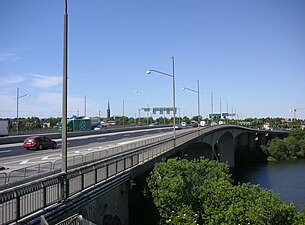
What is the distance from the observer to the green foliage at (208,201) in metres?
15.4

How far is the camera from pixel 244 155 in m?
97.6

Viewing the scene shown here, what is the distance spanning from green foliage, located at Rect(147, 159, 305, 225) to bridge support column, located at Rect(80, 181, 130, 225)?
5.85 feet

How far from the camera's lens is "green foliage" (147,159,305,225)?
605 inches

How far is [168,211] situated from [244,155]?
274ft

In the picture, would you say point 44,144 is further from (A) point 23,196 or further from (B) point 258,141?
(B) point 258,141

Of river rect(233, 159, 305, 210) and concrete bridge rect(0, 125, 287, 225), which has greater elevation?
concrete bridge rect(0, 125, 287, 225)

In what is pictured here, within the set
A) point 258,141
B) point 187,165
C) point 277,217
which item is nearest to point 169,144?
point 187,165

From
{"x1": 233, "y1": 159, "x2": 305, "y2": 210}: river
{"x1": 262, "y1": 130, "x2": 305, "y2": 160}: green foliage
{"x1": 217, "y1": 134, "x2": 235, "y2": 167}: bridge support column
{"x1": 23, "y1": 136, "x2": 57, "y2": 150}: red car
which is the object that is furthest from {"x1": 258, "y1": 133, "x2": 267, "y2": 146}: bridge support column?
{"x1": 23, "y1": 136, "x2": 57, "y2": 150}: red car

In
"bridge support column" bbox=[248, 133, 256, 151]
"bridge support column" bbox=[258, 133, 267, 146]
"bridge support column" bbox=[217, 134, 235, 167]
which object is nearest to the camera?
"bridge support column" bbox=[217, 134, 235, 167]

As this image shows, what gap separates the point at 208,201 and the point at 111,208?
551 cm

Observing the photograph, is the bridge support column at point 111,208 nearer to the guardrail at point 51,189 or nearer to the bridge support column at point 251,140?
the guardrail at point 51,189

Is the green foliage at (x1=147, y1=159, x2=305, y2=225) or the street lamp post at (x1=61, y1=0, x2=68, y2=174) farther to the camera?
the green foliage at (x1=147, y1=159, x2=305, y2=225)

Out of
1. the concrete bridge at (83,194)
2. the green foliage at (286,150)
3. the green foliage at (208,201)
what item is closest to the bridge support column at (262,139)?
the green foliage at (286,150)

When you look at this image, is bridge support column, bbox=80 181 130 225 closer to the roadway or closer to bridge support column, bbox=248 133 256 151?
the roadway
